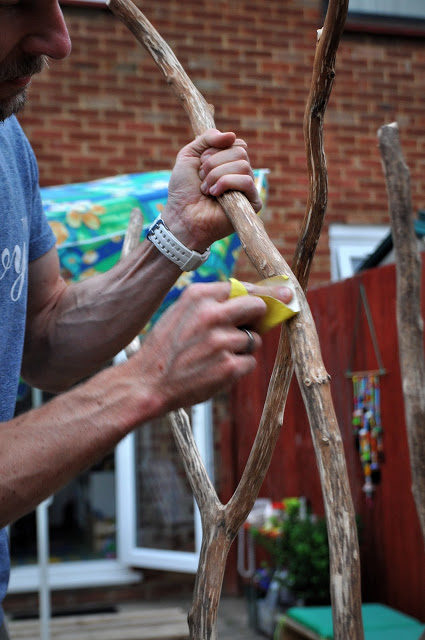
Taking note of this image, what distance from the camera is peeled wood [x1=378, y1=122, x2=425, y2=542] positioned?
238cm

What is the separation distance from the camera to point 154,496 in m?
5.93

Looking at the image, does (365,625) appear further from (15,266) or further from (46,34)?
(46,34)

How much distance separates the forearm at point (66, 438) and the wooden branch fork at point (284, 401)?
0.86 ft

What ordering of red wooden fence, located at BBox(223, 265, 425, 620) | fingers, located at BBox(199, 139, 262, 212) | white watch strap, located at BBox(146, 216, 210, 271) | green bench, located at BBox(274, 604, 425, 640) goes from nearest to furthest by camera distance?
fingers, located at BBox(199, 139, 262, 212) → white watch strap, located at BBox(146, 216, 210, 271) → green bench, located at BBox(274, 604, 425, 640) → red wooden fence, located at BBox(223, 265, 425, 620)

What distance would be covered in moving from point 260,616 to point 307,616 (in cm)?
133

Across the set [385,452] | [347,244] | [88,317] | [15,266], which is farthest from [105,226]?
[347,244]

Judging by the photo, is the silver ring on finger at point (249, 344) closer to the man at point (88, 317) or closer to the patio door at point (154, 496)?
the man at point (88, 317)

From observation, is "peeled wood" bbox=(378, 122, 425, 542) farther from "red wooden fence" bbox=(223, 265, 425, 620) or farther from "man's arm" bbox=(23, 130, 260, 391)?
"red wooden fence" bbox=(223, 265, 425, 620)

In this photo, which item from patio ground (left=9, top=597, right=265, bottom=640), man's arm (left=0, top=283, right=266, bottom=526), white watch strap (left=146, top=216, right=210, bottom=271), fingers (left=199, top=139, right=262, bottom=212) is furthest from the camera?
patio ground (left=9, top=597, right=265, bottom=640)

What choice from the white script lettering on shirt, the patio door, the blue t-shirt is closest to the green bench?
the patio door

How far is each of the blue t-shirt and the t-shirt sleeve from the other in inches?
2.3

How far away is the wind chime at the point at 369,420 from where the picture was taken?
14.6 ft

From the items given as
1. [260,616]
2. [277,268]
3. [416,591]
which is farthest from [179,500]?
[277,268]

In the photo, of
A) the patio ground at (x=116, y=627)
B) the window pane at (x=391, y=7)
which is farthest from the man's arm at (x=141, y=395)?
the window pane at (x=391, y=7)
